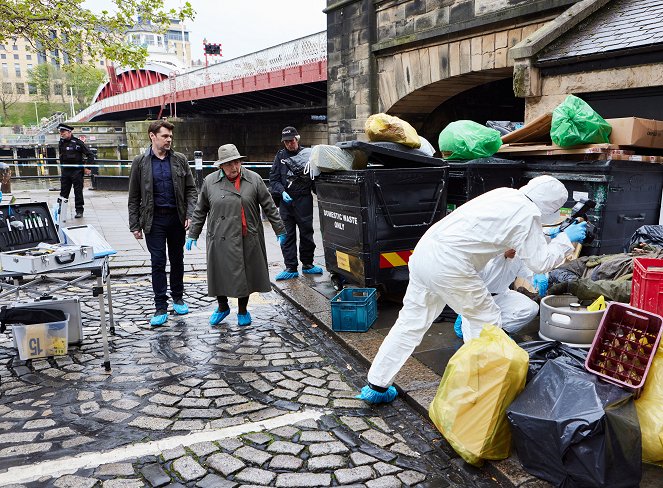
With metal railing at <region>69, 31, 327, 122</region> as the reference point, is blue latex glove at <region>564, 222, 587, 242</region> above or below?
below

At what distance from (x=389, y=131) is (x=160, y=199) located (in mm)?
2341

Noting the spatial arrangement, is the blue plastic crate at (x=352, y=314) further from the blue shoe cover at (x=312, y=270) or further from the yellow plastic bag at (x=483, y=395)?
the blue shoe cover at (x=312, y=270)

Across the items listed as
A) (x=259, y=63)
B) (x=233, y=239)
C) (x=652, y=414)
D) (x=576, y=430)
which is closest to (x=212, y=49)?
(x=259, y=63)

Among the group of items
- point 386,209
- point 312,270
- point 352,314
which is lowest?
point 312,270

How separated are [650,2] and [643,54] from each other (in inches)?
47.6

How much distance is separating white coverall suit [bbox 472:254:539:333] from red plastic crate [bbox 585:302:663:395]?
101cm

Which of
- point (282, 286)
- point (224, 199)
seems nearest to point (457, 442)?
point (224, 199)

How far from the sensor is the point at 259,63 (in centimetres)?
2098

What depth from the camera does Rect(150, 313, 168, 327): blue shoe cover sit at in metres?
5.44

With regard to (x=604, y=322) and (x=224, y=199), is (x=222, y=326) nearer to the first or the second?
(x=224, y=199)

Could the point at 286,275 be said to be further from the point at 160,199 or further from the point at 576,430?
the point at 576,430

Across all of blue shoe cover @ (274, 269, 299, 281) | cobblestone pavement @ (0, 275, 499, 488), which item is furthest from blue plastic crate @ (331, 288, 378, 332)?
blue shoe cover @ (274, 269, 299, 281)

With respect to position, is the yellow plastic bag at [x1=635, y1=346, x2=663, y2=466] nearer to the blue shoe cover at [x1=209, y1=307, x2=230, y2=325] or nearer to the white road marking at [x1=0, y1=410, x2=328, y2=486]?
the white road marking at [x1=0, y1=410, x2=328, y2=486]

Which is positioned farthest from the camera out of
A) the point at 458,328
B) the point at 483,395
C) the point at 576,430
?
the point at 458,328
